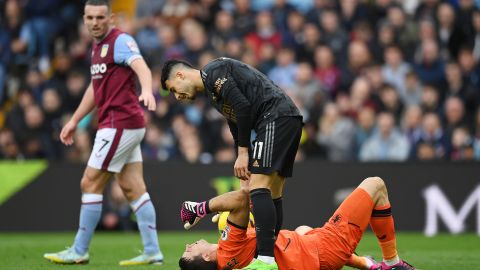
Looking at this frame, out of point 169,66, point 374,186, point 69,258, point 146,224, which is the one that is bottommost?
point 69,258

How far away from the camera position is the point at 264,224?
7727mm

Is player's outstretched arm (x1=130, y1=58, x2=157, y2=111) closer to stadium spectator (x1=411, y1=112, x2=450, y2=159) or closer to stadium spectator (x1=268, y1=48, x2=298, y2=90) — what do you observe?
stadium spectator (x1=411, y1=112, x2=450, y2=159)

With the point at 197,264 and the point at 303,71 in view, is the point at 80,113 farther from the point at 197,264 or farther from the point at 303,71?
the point at 303,71

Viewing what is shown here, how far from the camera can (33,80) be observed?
18.7m

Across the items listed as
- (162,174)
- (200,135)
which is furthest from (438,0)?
(162,174)

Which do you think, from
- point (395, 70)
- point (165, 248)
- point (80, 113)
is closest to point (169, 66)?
point (80, 113)

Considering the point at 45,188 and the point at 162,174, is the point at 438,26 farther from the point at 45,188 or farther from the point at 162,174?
the point at 45,188

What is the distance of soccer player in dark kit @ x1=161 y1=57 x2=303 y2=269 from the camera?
7801 mm

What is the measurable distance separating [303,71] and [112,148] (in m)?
7.64

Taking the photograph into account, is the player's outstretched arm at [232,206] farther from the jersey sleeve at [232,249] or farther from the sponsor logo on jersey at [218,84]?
the sponsor logo on jersey at [218,84]

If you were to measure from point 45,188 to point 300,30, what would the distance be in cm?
610

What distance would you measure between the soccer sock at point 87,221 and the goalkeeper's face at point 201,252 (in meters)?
2.16

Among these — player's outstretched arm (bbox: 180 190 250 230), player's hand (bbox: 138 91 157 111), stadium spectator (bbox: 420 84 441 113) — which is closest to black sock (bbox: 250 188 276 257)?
player's outstretched arm (bbox: 180 190 250 230)

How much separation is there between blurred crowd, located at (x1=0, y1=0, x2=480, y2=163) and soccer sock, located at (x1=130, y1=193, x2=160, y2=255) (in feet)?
18.0
